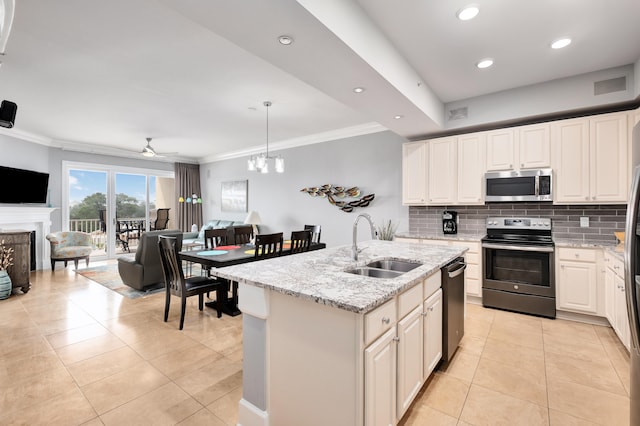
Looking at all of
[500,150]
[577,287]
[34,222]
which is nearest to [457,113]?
[500,150]

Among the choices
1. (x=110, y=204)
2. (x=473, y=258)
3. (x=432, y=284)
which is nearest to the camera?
(x=432, y=284)

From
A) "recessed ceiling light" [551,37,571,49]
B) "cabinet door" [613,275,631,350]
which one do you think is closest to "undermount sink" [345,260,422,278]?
"cabinet door" [613,275,631,350]

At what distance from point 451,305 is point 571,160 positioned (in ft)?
8.19

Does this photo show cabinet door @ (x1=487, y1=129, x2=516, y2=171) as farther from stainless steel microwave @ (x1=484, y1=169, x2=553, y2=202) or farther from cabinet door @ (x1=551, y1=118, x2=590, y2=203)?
cabinet door @ (x1=551, y1=118, x2=590, y2=203)

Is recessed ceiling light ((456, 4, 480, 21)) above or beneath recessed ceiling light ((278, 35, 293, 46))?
above

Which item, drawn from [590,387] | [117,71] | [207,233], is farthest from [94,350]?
[590,387]

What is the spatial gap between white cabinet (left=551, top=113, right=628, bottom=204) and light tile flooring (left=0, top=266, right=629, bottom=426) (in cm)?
145

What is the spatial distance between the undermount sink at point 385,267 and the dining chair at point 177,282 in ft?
6.50

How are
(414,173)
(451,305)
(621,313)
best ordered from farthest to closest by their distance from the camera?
(414,173) → (621,313) → (451,305)

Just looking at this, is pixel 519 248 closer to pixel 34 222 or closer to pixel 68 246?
pixel 68 246

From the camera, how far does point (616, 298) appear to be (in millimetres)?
2711

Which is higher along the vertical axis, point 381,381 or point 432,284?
point 432,284

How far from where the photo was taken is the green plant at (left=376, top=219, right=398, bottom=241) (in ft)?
15.9

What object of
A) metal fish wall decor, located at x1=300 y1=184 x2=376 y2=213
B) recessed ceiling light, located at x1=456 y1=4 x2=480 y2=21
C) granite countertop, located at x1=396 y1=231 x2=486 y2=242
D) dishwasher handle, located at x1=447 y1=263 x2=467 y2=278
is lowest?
dishwasher handle, located at x1=447 y1=263 x2=467 y2=278
